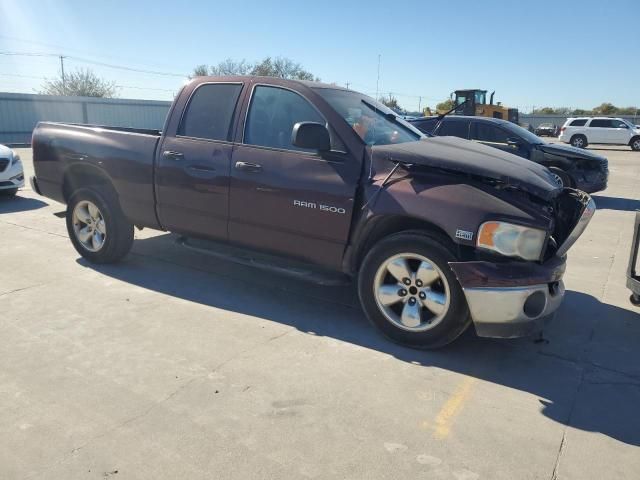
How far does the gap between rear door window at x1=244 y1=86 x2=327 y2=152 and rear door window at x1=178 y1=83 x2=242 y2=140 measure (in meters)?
0.23

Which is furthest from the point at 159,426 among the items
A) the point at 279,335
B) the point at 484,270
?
the point at 484,270

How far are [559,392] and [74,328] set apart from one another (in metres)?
3.61

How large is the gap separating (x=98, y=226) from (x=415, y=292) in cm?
360

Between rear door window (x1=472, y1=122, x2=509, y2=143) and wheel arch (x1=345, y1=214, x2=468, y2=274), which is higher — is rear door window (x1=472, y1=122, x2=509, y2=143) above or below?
above

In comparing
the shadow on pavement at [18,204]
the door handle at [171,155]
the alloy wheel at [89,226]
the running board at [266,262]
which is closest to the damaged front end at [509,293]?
the running board at [266,262]

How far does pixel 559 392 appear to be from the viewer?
11.2 feet

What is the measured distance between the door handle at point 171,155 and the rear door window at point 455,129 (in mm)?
7688

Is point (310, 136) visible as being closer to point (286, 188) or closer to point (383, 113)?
point (286, 188)

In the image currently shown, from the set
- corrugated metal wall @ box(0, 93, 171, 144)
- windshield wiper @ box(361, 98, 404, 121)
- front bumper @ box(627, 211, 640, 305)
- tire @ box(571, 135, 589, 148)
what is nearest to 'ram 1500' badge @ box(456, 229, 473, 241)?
windshield wiper @ box(361, 98, 404, 121)

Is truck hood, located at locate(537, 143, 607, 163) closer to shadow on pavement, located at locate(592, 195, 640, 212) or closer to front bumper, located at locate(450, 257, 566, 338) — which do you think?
shadow on pavement, located at locate(592, 195, 640, 212)

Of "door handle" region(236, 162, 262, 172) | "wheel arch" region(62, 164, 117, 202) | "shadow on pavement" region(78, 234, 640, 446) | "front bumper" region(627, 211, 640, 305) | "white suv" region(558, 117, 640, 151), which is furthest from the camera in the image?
"white suv" region(558, 117, 640, 151)

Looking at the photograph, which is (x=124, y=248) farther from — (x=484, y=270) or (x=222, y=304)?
(x=484, y=270)

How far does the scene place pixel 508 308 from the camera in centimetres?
353

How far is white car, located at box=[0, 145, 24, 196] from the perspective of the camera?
8.98 meters
